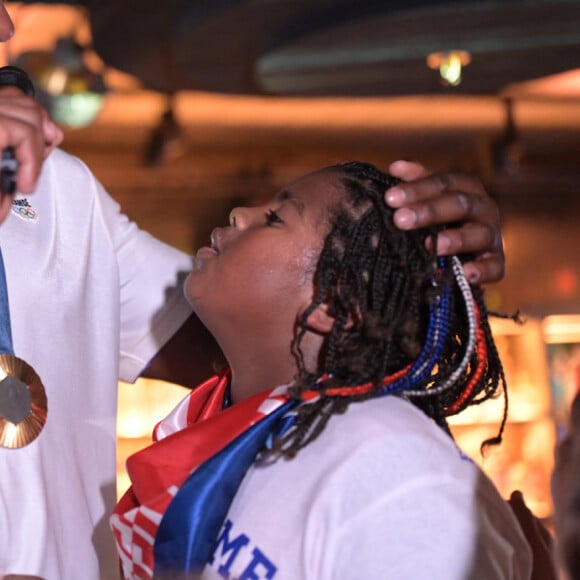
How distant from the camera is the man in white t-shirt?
4.38 feet

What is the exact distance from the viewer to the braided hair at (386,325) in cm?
129

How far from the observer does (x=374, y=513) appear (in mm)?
1084

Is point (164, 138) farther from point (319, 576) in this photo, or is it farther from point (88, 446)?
point (319, 576)

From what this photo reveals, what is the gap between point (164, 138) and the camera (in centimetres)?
533

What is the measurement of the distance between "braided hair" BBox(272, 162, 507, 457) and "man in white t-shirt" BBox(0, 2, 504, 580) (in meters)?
0.06

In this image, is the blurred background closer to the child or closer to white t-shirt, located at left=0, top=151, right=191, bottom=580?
white t-shirt, located at left=0, top=151, right=191, bottom=580

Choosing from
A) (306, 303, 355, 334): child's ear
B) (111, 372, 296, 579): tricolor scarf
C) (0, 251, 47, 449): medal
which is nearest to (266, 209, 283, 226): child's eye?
(306, 303, 355, 334): child's ear

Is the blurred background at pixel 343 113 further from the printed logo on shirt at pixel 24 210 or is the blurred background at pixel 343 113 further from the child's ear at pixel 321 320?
the child's ear at pixel 321 320

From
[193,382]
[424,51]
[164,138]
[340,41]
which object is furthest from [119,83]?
[193,382]

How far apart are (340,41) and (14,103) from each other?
12.2 feet

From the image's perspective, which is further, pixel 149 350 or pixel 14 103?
pixel 149 350

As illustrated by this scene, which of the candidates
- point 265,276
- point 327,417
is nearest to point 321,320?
point 265,276

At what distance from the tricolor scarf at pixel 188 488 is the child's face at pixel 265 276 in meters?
0.14

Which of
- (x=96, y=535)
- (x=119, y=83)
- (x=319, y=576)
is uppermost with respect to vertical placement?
(x=119, y=83)
